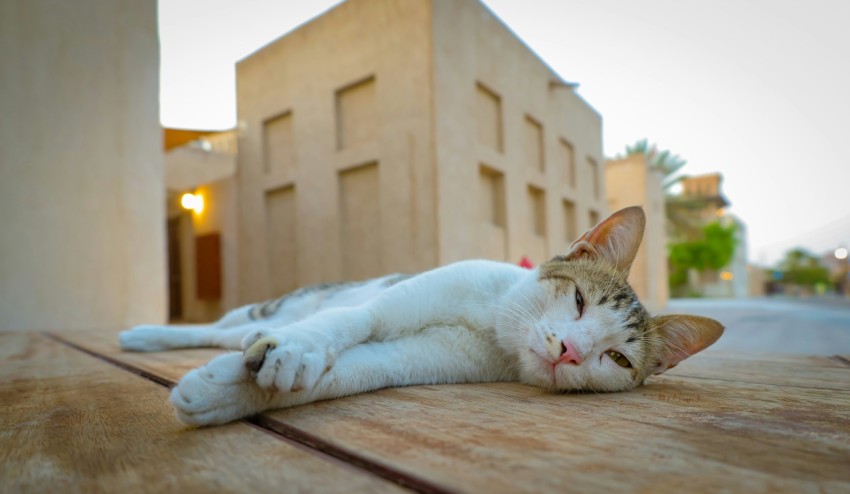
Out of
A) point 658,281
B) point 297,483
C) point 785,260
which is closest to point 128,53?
point 297,483

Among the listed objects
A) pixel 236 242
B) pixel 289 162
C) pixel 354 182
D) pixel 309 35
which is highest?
pixel 309 35

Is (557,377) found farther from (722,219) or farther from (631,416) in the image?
(722,219)

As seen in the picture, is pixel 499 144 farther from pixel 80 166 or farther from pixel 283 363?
pixel 283 363

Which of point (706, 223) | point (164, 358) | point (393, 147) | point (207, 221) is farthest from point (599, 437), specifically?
point (706, 223)

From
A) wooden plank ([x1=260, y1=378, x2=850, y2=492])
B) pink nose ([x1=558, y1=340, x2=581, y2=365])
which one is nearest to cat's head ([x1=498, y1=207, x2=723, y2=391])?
pink nose ([x1=558, y1=340, x2=581, y2=365])

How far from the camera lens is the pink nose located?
151cm

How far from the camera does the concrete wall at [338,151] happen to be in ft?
23.6

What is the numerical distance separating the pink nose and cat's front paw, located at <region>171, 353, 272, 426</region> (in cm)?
88

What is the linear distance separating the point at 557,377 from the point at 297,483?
1.00 m

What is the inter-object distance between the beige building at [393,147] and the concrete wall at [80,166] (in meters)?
3.18

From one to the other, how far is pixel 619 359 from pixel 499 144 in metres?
7.38

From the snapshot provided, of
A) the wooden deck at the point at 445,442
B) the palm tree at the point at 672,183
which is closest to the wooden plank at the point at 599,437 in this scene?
the wooden deck at the point at 445,442

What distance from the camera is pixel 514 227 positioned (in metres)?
8.79

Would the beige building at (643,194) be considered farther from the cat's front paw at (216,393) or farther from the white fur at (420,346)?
the cat's front paw at (216,393)
